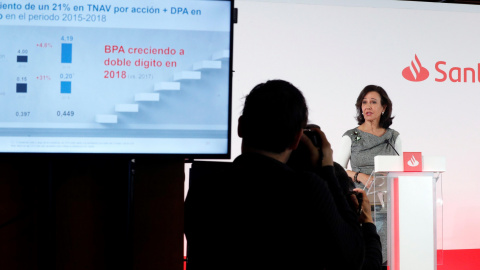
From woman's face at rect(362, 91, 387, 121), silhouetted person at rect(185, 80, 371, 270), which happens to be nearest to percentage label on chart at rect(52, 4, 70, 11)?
silhouetted person at rect(185, 80, 371, 270)

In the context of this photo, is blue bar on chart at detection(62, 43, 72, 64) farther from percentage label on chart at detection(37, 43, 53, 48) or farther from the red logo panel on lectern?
the red logo panel on lectern

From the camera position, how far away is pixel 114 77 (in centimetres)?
173

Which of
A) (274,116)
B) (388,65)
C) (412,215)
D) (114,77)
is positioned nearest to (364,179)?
(412,215)

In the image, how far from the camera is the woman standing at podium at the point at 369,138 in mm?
4719

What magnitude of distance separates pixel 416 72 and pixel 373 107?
159 centimetres

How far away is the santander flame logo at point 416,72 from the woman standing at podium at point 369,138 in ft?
4.73

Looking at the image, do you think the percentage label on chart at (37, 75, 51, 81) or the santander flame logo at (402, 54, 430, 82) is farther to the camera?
the santander flame logo at (402, 54, 430, 82)

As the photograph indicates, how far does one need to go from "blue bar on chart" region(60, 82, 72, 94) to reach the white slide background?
420 cm

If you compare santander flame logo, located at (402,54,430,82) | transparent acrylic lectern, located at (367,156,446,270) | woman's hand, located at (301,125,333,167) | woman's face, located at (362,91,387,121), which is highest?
santander flame logo, located at (402,54,430,82)

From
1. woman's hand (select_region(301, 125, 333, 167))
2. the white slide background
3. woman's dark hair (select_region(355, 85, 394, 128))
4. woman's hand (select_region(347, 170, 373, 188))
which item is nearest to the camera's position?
woman's hand (select_region(301, 125, 333, 167))

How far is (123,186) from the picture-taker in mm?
1828

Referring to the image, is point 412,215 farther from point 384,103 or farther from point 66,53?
point 66,53

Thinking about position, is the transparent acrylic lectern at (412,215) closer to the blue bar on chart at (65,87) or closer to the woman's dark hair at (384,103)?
the woman's dark hair at (384,103)

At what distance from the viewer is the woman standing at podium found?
186 inches
